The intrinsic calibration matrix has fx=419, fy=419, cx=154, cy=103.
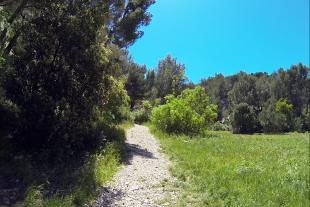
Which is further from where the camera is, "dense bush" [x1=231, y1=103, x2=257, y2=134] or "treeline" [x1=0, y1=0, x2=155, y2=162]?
"dense bush" [x1=231, y1=103, x2=257, y2=134]

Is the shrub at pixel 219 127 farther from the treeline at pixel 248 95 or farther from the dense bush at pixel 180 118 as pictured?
the dense bush at pixel 180 118

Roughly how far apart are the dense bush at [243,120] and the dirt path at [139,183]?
98.8 ft

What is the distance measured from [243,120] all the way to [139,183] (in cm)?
3627

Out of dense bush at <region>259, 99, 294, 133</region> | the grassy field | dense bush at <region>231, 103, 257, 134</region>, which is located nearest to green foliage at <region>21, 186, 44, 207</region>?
the grassy field

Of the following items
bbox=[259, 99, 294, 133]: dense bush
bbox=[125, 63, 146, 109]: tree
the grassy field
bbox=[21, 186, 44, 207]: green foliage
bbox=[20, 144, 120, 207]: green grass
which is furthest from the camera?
bbox=[125, 63, 146, 109]: tree

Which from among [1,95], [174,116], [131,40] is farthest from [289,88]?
[1,95]

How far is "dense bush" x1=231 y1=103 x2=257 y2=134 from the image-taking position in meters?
45.8

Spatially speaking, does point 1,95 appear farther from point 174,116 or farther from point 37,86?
point 174,116

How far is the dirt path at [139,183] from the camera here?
9.58 meters

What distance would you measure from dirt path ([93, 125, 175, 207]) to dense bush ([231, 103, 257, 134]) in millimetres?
30128

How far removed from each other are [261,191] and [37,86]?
7.24 metres

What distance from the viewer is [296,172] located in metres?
12.7

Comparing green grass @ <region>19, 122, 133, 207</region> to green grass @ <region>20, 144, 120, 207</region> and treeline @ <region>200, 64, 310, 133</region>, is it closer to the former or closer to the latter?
green grass @ <region>20, 144, 120, 207</region>

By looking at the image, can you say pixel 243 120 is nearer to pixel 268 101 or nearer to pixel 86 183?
pixel 268 101
